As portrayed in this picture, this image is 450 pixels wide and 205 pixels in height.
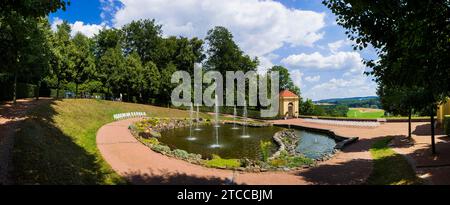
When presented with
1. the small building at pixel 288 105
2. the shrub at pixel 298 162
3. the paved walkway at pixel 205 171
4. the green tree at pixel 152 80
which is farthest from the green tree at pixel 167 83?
the shrub at pixel 298 162

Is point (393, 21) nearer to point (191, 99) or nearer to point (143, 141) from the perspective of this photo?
point (143, 141)

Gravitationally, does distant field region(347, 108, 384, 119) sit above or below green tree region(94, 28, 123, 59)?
below

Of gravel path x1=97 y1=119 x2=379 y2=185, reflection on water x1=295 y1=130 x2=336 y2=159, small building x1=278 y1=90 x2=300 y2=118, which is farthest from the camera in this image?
small building x1=278 y1=90 x2=300 y2=118

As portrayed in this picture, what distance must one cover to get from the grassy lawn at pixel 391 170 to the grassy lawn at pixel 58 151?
1108cm

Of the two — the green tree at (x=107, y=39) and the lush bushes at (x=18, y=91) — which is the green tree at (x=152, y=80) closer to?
the green tree at (x=107, y=39)

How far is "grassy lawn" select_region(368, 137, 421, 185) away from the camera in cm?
1242

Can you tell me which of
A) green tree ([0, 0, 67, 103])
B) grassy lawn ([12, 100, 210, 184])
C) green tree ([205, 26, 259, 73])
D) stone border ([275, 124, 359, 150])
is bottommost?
stone border ([275, 124, 359, 150])

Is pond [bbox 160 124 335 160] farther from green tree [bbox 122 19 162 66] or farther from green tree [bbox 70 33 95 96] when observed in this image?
green tree [bbox 122 19 162 66]

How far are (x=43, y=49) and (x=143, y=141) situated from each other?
12615mm

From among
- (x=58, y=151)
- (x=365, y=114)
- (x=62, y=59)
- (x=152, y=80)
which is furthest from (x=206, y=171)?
(x=365, y=114)

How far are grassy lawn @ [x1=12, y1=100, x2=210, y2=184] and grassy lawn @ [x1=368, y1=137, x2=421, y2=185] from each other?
1108 cm

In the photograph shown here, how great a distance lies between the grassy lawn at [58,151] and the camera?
10961 millimetres

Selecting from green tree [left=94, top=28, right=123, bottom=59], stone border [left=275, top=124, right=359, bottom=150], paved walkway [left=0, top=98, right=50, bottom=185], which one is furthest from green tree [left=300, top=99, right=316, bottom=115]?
paved walkway [left=0, top=98, right=50, bottom=185]

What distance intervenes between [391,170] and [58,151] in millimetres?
15699
